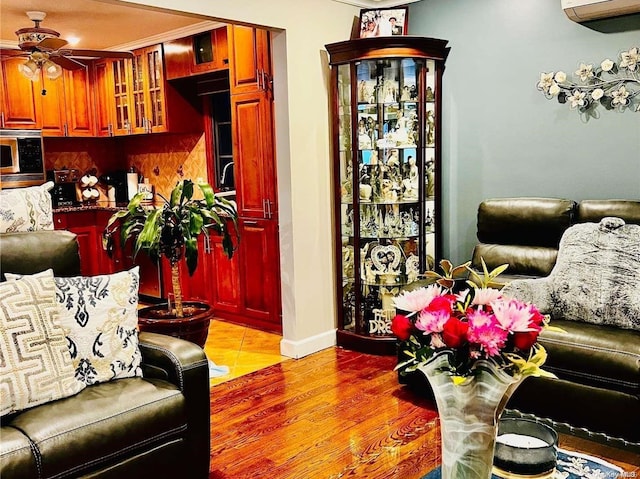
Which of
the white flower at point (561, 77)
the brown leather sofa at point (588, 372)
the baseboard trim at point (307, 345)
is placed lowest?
the baseboard trim at point (307, 345)

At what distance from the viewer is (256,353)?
4414 millimetres

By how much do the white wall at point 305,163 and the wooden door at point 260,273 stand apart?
1.53ft

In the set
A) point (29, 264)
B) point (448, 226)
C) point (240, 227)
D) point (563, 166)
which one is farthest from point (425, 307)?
point (240, 227)

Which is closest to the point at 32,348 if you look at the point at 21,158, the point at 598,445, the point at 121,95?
the point at 598,445

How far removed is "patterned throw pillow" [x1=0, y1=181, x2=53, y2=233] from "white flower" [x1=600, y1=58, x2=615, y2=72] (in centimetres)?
310

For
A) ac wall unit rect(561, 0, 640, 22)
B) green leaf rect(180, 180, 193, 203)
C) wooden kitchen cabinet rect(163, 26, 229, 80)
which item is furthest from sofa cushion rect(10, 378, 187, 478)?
wooden kitchen cabinet rect(163, 26, 229, 80)

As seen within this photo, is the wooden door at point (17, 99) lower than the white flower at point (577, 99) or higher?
higher

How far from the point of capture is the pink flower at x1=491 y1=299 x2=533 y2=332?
56.1 inches

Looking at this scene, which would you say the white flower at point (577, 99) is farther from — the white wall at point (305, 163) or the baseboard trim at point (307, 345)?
the baseboard trim at point (307, 345)

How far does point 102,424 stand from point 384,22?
3.34 m

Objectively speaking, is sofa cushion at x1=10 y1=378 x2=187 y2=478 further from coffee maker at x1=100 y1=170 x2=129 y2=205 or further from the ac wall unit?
coffee maker at x1=100 y1=170 x2=129 y2=205

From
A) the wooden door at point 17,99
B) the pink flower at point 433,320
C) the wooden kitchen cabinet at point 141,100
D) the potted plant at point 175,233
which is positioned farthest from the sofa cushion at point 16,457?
the wooden door at point 17,99

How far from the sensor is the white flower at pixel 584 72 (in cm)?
371

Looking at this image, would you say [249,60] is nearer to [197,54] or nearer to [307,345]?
[197,54]
